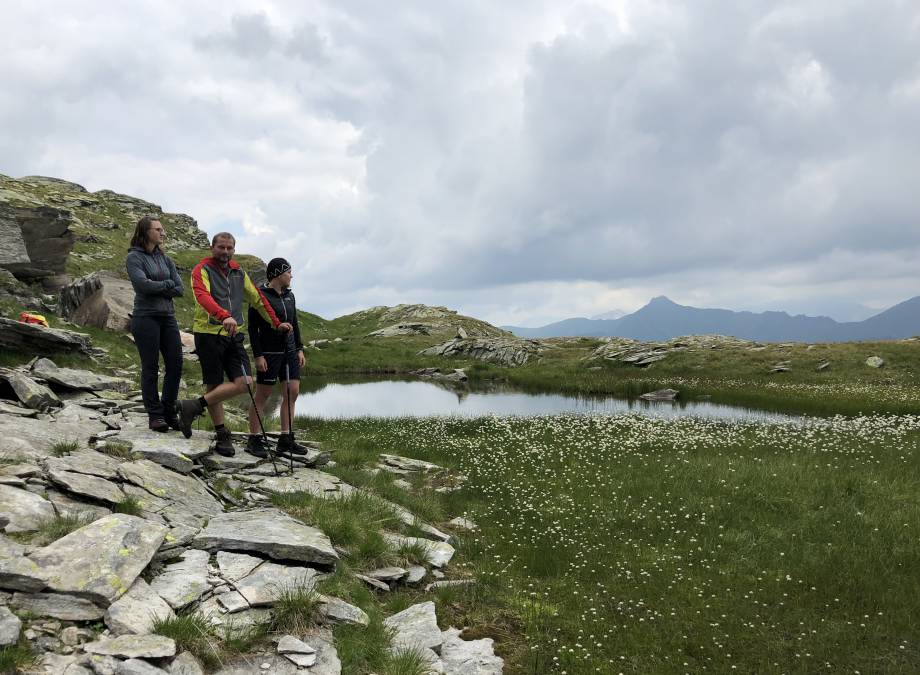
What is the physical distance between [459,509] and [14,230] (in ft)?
Result: 95.4

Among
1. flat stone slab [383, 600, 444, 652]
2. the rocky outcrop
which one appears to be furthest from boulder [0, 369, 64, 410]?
the rocky outcrop

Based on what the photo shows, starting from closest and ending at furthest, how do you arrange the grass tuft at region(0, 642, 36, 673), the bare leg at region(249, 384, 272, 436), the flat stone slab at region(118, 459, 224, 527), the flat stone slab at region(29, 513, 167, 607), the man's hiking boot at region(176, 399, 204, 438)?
the grass tuft at region(0, 642, 36, 673) → the flat stone slab at region(29, 513, 167, 607) → the flat stone slab at region(118, 459, 224, 527) → the man's hiking boot at region(176, 399, 204, 438) → the bare leg at region(249, 384, 272, 436)

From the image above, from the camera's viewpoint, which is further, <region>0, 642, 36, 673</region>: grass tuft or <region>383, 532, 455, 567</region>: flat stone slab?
<region>383, 532, 455, 567</region>: flat stone slab

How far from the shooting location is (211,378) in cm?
1076

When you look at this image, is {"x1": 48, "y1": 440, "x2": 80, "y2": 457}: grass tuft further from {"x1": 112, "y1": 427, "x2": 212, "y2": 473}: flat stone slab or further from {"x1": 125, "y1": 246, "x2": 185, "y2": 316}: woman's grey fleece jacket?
{"x1": 125, "y1": 246, "x2": 185, "y2": 316}: woman's grey fleece jacket

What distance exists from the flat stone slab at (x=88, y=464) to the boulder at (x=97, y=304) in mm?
26098

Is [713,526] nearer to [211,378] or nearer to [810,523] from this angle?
[810,523]

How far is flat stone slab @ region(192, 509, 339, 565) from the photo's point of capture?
23.7 feet

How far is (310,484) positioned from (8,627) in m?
6.59

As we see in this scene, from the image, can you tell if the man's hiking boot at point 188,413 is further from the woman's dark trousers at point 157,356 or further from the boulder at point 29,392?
the boulder at point 29,392

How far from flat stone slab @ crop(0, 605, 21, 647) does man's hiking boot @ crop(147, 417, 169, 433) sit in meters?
6.63

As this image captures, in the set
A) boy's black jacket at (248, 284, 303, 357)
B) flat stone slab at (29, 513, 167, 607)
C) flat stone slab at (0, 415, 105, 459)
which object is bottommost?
flat stone slab at (29, 513, 167, 607)

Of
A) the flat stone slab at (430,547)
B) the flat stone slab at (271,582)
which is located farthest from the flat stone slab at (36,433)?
the flat stone slab at (430,547)

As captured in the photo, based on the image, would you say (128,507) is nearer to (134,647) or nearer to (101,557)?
(101,557)
